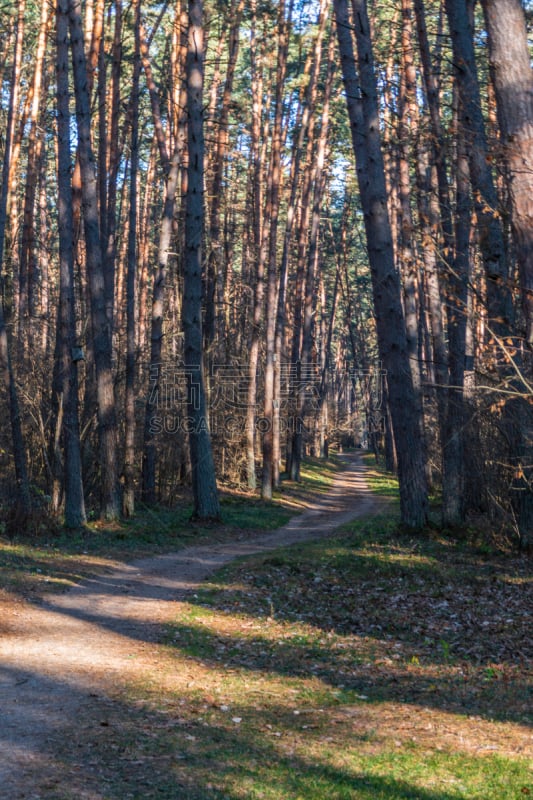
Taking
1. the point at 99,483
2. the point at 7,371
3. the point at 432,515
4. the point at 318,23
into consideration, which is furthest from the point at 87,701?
the point at 318,23

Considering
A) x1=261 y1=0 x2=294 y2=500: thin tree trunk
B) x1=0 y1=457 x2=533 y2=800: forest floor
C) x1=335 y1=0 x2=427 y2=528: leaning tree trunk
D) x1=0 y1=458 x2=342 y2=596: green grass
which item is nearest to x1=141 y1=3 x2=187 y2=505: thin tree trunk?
x1=0 y1=458 x2=342 y2=596: green grass

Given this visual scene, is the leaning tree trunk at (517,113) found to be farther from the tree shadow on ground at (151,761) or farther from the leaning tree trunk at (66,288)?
the leaning tree trunk at (66,288)

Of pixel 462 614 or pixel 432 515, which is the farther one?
pixel 432 515

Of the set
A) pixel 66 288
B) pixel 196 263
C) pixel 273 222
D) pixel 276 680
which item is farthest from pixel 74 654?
pixel 273 222

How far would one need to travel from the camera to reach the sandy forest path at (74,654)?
17.5 feet

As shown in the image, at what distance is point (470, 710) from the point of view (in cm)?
701

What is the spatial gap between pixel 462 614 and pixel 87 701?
19.1 ft

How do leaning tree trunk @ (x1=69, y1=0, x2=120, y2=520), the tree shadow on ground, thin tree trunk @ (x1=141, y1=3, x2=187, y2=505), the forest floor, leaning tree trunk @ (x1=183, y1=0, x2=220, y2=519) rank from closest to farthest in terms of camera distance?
the tree shadow on ground < the forest floor < leaning tree trunk @ (x1=69, y1=0, x2=120, y2=520) < leaning tree trunk @ (x1=183, y1=0, x2=220, y2=519) < thin tree trunk @ (x1=141, y1=3, x2=187, y2=505)

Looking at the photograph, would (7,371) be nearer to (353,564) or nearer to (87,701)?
(353,564)

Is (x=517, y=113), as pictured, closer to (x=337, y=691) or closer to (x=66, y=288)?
(x=337, y=691)

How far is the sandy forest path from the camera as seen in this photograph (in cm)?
533

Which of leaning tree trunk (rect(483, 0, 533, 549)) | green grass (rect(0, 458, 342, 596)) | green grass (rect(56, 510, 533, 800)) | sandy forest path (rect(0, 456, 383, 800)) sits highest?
leaning tree trunk (rect(483, 0, 533, 549))

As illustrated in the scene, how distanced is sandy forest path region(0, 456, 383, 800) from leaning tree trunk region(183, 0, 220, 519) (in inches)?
124

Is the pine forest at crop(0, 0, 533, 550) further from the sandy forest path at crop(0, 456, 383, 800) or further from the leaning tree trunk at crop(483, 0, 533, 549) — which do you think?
the sandy forest path at crop(0, 456, 383, 800)
